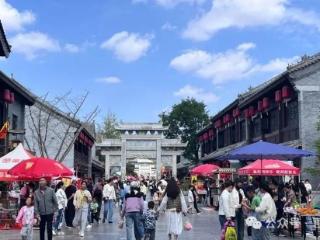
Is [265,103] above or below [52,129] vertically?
above

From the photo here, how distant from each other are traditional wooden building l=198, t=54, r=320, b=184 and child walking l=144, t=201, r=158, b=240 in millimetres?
17918

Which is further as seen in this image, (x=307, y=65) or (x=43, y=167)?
(x=307, y=65)

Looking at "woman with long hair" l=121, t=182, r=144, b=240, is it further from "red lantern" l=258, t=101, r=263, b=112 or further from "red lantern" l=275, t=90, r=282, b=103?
"red lantern" l=258, t=101, r=263, b=112

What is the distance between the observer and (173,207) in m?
14.0

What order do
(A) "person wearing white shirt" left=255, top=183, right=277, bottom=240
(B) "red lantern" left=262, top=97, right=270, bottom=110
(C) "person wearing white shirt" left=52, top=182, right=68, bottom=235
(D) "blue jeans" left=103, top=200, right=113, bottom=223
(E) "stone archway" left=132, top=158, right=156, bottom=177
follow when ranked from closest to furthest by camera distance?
(A) "person wearing white shirt" left=255, top=183, right=277, bottom=240, (C) "person wearing white shirt" left=52, top=182, right=68, bottom=235, (D) "blue jeans" left=103, top=200, right=113, bottom=223, (B) "red lantern" left=262, top=97, right=270, bottom=110, (E) "stone archway" left=132, top=158, right=156, bottom=177

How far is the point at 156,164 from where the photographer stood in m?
95.6

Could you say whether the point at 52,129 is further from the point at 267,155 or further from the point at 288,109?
the point at 267,155

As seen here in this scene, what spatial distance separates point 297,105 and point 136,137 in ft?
221

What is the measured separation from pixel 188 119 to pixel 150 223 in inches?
2736

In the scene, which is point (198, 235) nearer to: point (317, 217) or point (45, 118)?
point (317, 217)

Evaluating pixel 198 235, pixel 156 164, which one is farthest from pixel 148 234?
pixel 156 164

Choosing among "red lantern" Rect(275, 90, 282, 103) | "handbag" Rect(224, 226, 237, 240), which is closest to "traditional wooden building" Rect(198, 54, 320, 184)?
"red lantern" Rect(275, 90, 282, 103)

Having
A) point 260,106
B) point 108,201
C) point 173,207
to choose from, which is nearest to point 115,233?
point 108,201

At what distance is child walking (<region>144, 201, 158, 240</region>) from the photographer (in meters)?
14.5
